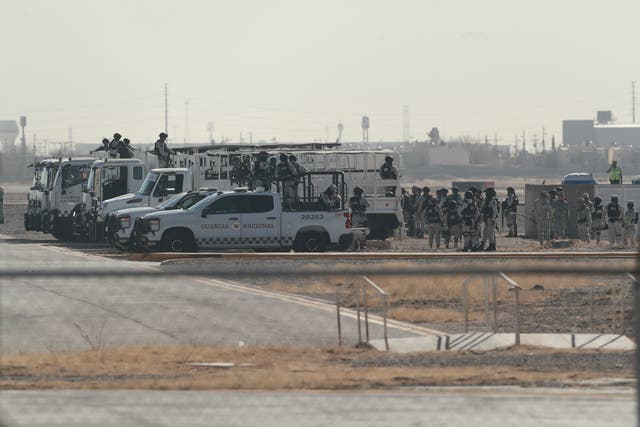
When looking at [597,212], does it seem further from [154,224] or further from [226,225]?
[154,224]

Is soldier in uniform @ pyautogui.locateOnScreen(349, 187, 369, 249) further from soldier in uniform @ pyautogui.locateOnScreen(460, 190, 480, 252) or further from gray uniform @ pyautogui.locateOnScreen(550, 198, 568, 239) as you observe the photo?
gray uniform @ pyautogui.locateOnScreen(550, 198, 568, 239)

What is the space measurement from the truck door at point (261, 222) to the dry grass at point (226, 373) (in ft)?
61.3

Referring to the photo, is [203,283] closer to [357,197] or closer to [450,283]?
[450,283]

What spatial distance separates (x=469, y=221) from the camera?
34594 mm

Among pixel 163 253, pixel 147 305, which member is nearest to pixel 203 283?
pixel 147 305

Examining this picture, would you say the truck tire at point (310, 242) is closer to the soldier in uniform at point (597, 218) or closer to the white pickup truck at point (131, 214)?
the white pickup truck at point (131, 214)

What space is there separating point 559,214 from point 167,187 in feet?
39.2

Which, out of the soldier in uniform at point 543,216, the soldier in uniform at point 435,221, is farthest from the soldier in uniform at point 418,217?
the soldier in uniform at point 435,221

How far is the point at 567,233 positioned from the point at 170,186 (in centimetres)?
1275

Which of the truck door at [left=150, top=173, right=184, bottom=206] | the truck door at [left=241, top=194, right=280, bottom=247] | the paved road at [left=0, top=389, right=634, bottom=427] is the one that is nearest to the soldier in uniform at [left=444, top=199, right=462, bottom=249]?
the truck door at [left=241, top=194, right=280, bottom=247]

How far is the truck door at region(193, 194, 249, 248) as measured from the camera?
104ft

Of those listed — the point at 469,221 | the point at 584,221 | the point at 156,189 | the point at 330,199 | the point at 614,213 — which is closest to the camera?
the point at 330,199

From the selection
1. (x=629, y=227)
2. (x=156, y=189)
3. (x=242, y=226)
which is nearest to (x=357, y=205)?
(x=242, y=226)

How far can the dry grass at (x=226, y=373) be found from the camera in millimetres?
10203
